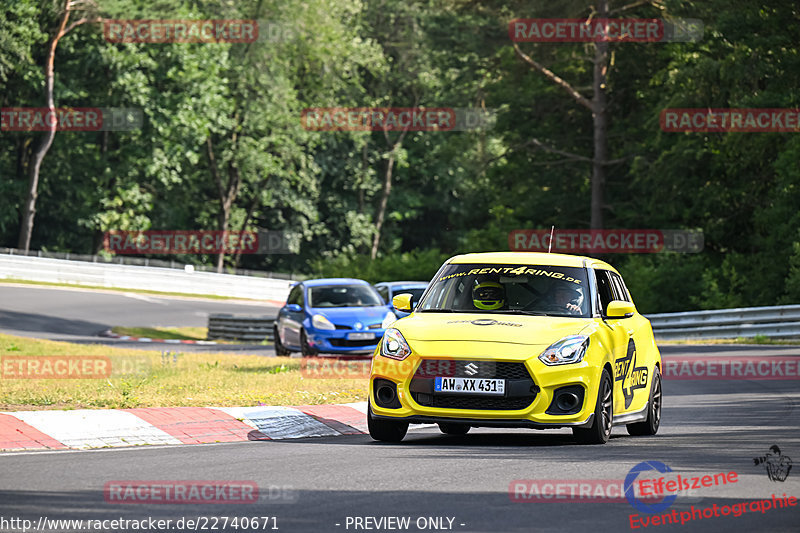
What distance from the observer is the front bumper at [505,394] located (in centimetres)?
1116

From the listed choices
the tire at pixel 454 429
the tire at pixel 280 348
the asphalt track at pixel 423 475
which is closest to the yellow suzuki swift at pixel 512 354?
the asphalt track at pixel 423 475

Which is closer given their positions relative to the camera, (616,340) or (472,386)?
(472,386)

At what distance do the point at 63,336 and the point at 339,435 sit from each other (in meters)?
24.0

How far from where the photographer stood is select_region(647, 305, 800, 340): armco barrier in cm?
3070

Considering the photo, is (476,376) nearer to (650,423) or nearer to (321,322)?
(650,423)

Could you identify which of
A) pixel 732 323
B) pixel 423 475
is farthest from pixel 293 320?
pixel 423 475

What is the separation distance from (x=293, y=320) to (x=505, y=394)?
50.1ft

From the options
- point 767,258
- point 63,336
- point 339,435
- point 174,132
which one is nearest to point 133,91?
point 174,132

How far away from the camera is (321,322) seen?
82.1ft

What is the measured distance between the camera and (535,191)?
176 feet

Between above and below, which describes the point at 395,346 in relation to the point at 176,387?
above

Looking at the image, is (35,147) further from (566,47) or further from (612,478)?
(612,478)

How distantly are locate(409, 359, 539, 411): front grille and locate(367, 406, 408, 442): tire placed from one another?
0.60 meters

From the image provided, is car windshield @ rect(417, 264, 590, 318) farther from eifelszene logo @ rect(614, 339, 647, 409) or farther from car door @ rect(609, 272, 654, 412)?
car door @ rect(609, 272, 654, 412)
